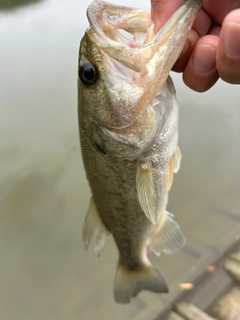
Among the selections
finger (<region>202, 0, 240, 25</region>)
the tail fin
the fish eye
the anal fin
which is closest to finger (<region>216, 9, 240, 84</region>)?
finger (<region>202, 0, 240, 25</region>)

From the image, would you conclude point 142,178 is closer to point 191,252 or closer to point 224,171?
point 191,252

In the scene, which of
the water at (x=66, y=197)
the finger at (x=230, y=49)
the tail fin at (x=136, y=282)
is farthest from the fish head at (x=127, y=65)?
the water at (x=66, y=197)

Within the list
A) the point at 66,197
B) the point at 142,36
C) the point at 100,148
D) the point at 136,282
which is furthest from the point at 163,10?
the point at 66,197

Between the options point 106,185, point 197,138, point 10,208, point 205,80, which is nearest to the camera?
point 205,80

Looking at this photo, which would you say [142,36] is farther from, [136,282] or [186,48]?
[136,282]

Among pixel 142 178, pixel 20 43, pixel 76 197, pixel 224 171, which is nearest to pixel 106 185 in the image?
pixel 142 178

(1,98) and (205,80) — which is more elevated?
(205,80)
